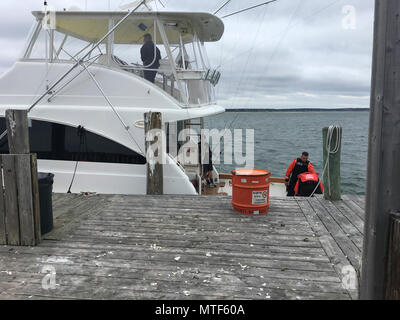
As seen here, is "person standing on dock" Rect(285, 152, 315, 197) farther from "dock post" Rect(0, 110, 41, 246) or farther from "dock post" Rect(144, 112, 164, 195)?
"dock post" Rect(0, 110, 41, 246)

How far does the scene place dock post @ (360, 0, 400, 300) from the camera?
188 centimetres

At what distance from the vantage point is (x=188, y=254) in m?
3.86

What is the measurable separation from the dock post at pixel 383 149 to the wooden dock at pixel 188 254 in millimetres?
1045

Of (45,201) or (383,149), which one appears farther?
(45,201)

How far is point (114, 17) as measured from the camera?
7.11m

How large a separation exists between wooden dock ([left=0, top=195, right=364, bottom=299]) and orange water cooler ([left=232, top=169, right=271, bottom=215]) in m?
0.19

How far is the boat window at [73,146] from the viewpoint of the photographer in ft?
23.2

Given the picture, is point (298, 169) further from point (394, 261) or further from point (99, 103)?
point (394, 261)

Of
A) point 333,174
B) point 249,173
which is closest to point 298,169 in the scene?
point 333,174

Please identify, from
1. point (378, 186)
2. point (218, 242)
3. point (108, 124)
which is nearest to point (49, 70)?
point (108, 124)

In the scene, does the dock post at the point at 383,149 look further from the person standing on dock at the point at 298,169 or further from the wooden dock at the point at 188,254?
the person standing on dock at the point at 298,169

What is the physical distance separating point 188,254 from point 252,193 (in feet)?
5.97

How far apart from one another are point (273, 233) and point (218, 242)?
84cm

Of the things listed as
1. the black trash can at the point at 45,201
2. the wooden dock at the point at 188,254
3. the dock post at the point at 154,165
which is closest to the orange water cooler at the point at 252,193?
the wooden dock at the point at 188,254
